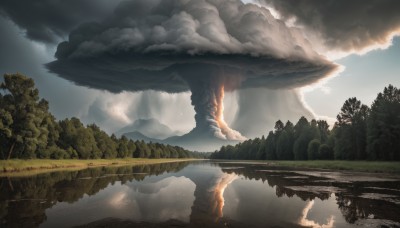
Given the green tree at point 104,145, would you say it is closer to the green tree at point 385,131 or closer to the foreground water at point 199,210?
the green tree at point 385,131

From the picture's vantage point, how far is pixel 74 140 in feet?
366

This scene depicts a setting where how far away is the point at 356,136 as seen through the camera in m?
97.9

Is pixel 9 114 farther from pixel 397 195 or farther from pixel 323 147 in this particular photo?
pixel 323 147

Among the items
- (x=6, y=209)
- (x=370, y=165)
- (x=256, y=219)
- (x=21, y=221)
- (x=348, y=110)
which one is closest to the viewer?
(x=21, y=221)

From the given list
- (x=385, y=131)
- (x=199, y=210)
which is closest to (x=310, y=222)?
(x=199, y=210)

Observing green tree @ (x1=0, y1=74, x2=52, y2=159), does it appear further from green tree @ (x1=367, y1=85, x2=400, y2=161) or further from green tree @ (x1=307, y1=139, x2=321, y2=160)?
green tree @ (x1=307, y1=139, x2=321, y2=160)

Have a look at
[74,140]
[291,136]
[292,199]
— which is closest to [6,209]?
[292,199]

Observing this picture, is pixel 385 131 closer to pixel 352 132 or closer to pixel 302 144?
pixel 352 132

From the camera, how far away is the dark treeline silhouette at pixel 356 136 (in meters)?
81.1

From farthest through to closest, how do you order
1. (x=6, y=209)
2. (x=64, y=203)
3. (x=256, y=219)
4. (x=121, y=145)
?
1. (x=121, y=145)
2. (x=64, y=203)
3. (x=6, y=209)
4. (x=256, y=219)

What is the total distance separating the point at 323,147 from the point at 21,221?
364ft

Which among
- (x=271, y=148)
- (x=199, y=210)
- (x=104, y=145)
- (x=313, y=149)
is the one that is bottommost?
(x=199, y=210)

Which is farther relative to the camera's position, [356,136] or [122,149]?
[122,149]

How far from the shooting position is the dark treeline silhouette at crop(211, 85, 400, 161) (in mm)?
81125
